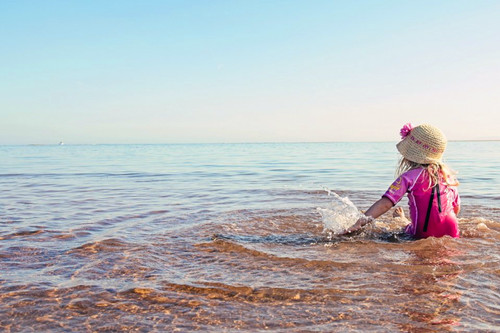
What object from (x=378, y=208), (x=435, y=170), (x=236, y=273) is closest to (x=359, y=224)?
(x=378, y=208)

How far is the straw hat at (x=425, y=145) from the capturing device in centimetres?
551

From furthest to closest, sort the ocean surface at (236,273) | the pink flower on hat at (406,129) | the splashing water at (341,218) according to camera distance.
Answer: the splashing water at (341,218) < the pink flower on hat at (406,129) < the ocean surface at (236,273)

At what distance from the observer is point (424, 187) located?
222 inches

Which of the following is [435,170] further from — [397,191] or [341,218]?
[341,218]

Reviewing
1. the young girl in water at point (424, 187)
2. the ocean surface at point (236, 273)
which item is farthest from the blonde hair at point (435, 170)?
the ocean surface at point (236, 273)

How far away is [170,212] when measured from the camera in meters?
8.57

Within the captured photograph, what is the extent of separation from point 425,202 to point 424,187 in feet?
0.70

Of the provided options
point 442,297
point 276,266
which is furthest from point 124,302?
point 442,297

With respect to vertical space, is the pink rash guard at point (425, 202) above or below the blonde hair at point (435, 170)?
below

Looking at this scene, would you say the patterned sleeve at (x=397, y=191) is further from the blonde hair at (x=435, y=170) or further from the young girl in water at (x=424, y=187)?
the blonde hair at (x=435, y=170)

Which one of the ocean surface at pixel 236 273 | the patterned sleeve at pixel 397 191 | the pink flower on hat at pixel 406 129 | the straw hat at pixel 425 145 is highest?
the pink flower on hat at pixel 406 129

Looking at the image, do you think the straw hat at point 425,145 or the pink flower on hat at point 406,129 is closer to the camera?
the straw hat at point 425,145

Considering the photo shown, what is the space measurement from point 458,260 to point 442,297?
1.32m

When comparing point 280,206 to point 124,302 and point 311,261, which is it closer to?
point 311,261
